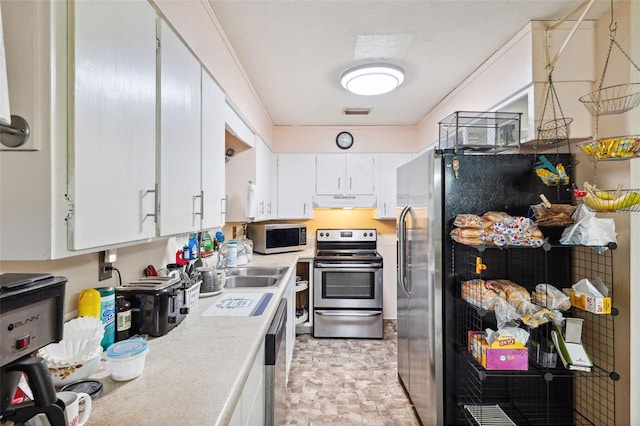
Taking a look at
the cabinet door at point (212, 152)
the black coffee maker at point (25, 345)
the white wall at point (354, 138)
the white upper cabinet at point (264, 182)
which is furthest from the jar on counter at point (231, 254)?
the black coffee maker at point (25, 345)

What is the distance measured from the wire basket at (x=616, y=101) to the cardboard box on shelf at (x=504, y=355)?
1.19 m

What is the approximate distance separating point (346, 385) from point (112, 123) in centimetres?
255

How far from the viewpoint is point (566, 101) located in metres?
1.86

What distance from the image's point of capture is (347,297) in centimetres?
358

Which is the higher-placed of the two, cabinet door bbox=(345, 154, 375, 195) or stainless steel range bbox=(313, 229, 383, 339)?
cabinet door bbox=(345, 154, 375, 195)

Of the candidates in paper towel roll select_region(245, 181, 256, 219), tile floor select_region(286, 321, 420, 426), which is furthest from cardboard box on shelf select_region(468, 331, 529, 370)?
paper towel roll select_region(245, 181, 256, 219)

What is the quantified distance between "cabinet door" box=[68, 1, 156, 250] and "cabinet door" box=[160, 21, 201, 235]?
2.8 inches

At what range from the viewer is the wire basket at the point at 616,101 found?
1.41m

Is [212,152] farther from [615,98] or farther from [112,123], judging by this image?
[615,98]

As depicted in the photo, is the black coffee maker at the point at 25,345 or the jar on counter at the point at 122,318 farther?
the jar on counter at the point at 122,318

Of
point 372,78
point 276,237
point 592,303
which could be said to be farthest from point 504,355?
point 276,237

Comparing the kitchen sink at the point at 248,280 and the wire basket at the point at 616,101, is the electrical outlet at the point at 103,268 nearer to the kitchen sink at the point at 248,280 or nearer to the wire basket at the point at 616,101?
the kitchen sink at the point at 248,280

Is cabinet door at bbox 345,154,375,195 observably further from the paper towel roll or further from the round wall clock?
the paper towel roll

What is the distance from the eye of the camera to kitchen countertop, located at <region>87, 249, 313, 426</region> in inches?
31.1
